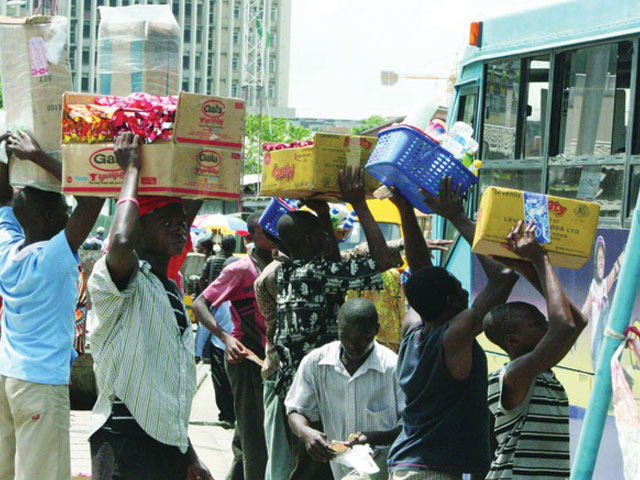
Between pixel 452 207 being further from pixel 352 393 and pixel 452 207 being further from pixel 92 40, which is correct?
pixel 92 40

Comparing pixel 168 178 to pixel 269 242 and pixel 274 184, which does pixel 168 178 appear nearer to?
pixel 274 184

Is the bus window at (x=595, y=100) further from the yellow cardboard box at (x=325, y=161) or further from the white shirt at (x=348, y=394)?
the white shirt at (x=348, y=394)

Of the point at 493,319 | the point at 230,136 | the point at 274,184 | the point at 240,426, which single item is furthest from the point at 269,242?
the point at 493,319

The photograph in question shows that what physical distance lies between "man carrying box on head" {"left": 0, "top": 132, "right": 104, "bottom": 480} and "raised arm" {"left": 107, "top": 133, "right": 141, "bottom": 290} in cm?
81

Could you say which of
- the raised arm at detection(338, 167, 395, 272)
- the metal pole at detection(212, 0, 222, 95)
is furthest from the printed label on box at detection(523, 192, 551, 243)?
the metal pole at detection(212, 0, 222, 95)

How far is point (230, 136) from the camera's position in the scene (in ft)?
16.2

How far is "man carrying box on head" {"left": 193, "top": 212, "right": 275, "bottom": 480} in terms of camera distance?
7.52m

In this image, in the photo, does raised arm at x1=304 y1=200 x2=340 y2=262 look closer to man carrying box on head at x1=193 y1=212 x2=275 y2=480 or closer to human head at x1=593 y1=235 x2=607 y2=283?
man carrying box on head at x1=193 y1=212 x2=275 y2=480

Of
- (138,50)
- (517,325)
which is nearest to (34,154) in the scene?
(138,50)

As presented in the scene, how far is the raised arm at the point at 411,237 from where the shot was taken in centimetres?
525

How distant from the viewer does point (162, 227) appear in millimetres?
4836

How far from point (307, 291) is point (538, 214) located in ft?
6.43

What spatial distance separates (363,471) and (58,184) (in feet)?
6.34

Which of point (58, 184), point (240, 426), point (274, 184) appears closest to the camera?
point (58, 184)
